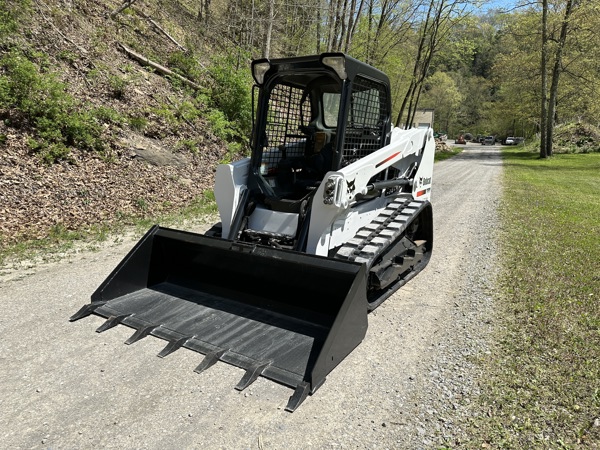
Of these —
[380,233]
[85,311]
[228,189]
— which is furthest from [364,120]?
[85,311]

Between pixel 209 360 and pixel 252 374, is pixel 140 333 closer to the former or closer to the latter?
pixel 209 360

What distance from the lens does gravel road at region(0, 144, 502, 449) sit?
8.50ft

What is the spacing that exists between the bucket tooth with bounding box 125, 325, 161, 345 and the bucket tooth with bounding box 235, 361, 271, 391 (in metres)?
1.05

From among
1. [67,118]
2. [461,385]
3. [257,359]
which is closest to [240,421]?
[257,359]

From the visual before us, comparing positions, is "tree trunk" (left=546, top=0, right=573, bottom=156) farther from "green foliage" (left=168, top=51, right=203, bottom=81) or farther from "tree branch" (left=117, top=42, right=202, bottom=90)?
"tree branch" (left=117, top=42, right=202, bottom=90)

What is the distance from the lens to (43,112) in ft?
26.8

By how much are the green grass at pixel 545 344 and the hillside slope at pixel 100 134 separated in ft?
19.8

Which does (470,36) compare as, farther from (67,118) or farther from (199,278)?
(199,278)

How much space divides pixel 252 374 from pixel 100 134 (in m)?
7.61

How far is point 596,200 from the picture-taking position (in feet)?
38.8

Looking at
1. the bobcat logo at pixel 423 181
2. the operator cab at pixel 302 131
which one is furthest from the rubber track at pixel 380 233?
the bobcat logo at pixel 423 181

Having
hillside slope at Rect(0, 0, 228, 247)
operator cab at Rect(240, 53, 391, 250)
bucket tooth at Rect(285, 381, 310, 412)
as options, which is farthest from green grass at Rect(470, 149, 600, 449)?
hillside slope at Rect(0, 0, 228, 247)

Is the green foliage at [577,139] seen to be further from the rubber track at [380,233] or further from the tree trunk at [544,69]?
the rubber track at [380,233]

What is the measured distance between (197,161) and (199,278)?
690cm
